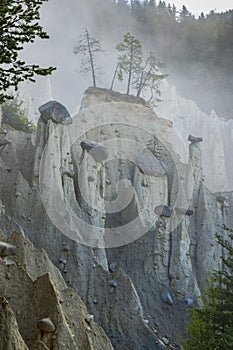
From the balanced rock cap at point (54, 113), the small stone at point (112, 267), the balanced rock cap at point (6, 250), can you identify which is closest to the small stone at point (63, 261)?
the small stone at point (112, 267)

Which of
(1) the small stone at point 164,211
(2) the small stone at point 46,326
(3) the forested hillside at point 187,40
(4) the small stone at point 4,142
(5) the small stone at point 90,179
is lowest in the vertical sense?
(2) the small stone at point 46,326

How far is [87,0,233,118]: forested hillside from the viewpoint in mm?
50000

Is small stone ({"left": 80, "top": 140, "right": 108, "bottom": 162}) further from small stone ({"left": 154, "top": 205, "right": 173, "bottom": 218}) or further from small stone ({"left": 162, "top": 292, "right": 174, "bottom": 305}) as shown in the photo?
small stone ({"left": 162, "top": 292, "right": 174, "bottom": 305})

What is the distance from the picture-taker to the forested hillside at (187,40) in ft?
164

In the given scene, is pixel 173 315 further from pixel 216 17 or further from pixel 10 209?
pixel 216 17

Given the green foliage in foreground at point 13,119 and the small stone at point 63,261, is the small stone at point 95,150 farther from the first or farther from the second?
the green foliage in foreground at point 13,119

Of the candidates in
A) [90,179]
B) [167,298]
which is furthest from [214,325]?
[90,179]

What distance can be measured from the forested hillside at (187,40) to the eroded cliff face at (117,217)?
24.6 m

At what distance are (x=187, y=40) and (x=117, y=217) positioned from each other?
134 ft

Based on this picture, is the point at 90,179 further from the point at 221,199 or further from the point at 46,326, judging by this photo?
the point at 46,326

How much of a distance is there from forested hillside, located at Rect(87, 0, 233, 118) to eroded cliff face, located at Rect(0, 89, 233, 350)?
24.6 meters

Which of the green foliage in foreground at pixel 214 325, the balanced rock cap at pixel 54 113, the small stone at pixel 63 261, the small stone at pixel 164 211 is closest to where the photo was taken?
the green foliage in foreground at pixel 214 325

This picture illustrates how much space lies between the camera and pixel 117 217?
21.4m

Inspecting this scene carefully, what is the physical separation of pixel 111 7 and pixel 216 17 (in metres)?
14.2
